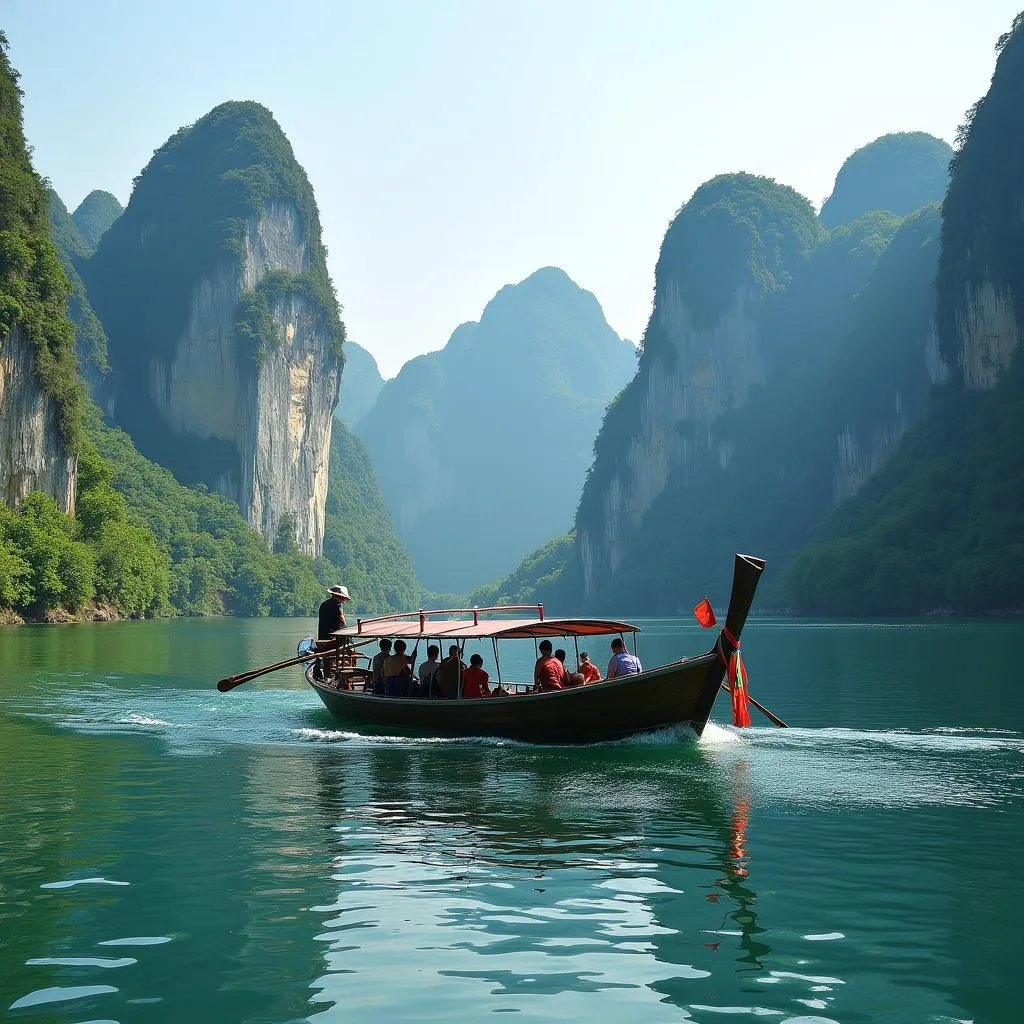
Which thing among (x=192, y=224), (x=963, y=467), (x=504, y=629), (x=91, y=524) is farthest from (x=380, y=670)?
(x=192, y=224)

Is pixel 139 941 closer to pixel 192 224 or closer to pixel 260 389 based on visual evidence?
pixel 260 389

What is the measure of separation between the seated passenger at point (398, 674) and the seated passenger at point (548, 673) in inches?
117

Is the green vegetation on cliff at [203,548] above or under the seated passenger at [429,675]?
above

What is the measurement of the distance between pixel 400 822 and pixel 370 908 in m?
3.24

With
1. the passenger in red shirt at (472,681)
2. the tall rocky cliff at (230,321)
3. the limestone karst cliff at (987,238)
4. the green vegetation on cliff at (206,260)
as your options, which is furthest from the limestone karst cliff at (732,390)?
the passenger in red shirt at (472,681)

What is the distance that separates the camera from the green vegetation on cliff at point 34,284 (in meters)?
64.6

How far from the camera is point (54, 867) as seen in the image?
9.74 meters

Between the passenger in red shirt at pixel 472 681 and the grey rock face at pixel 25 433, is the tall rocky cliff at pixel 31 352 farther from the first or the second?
the passenger in red shirt at pixel 472 681

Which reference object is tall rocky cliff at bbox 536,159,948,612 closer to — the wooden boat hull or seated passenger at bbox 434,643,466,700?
seated passenger at bbox 434,643,466,700

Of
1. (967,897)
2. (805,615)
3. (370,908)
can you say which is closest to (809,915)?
(967,897)

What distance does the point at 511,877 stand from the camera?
9391 millimetres

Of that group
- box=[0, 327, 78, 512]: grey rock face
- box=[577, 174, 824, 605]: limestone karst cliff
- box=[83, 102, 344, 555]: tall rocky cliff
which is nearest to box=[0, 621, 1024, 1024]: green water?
box=[0, 327, 78, 512]: grey rock face

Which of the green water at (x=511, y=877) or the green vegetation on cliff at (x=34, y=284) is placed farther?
the green vegetation on cliff at (x=34, y=284)

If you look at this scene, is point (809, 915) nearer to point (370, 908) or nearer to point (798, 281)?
point (370, 908)
